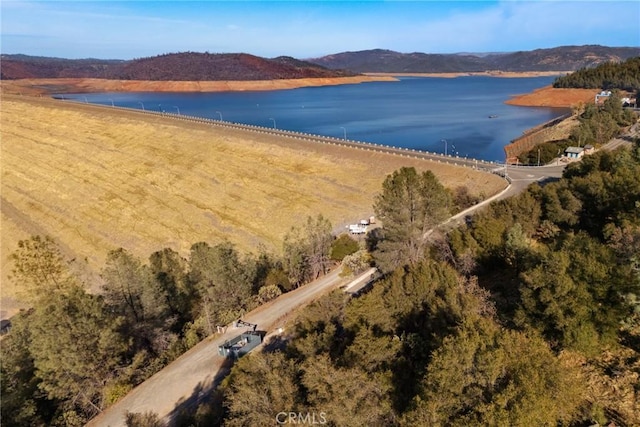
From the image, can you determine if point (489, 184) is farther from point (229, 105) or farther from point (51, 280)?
point (229, 105)

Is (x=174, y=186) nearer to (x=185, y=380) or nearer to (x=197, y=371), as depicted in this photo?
(x=197, y=371)

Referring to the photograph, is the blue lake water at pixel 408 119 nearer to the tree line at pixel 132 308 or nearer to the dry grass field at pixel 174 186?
the dry grass field at pixel 174 186

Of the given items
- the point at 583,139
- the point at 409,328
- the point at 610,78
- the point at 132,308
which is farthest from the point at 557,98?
the point at 132,308

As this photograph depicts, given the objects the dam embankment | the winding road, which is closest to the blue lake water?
the dam embankment

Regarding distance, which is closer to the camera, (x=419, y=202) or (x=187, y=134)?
(x=419, y=202)

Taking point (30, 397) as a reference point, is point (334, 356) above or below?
above

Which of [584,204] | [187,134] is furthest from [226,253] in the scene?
[187,134]

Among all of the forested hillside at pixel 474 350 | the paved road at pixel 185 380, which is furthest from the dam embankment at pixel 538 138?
the paved road at pixel 185 380
